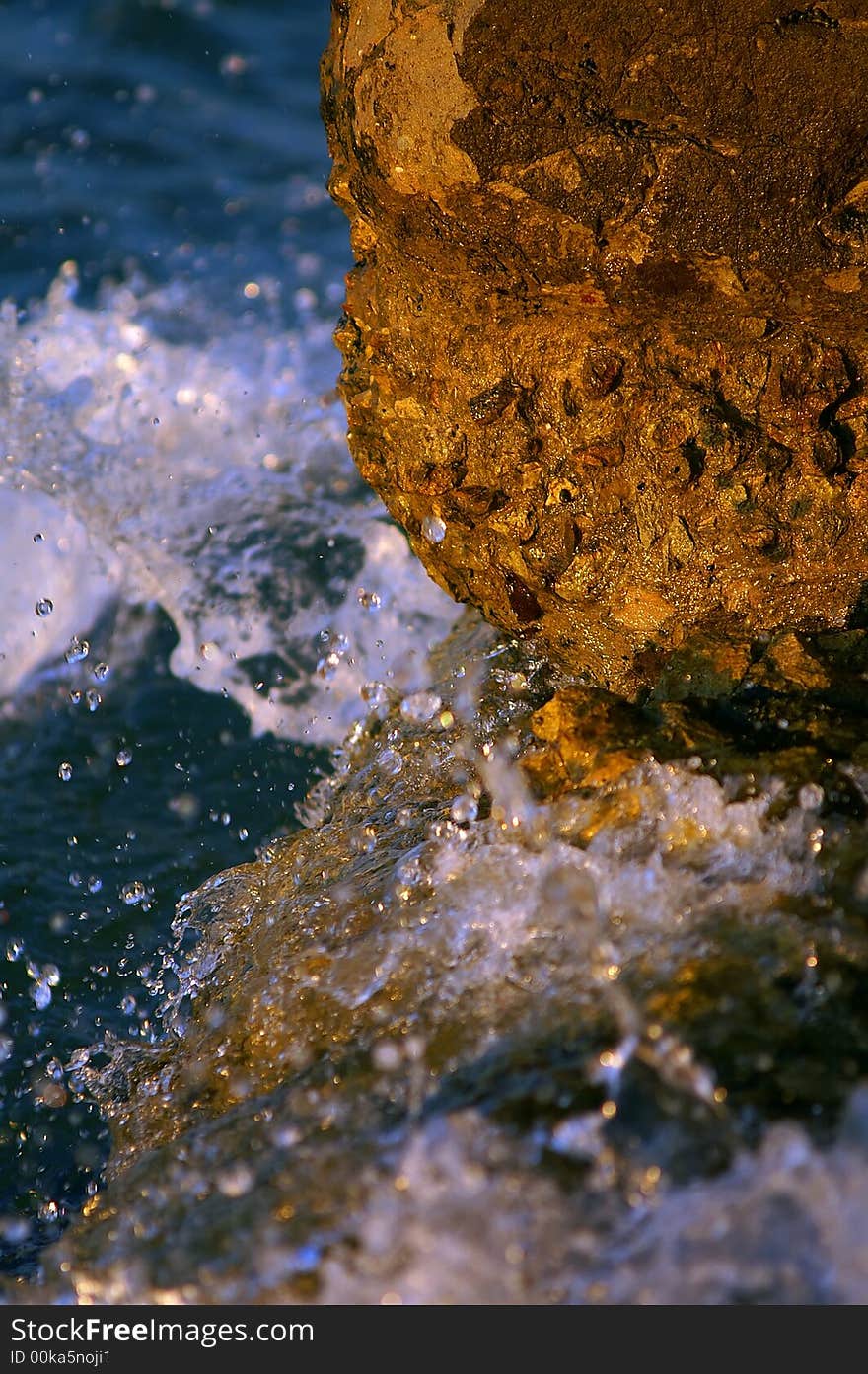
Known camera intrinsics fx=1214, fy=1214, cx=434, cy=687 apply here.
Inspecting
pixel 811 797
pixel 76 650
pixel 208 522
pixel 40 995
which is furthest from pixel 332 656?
pixel 811 797

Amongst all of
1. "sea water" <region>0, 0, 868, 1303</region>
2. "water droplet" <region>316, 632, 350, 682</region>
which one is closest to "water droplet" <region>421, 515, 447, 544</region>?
"sea water" <region>0, 0, 868, 1303</region>

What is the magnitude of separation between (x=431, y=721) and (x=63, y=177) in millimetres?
3352

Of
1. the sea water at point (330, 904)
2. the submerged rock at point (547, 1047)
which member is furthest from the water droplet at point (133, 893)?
the submerged rock at point (547, 1047)

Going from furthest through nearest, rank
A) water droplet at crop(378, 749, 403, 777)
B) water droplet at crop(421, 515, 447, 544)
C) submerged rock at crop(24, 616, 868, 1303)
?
water droplet at crop(378, 749, 403, 777) → water droplet at crop(421, 515, 447, 544) → submerged rock at crop(24, 616, 868, 1303)

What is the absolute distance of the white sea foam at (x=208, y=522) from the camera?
10.6 feet

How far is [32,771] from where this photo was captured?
2.90 meters

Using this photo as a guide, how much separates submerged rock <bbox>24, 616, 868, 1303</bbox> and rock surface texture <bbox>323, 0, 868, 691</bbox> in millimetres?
187

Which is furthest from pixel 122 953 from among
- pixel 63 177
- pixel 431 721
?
pixel 63 177

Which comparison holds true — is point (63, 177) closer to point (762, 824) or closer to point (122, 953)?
point (122, 953)

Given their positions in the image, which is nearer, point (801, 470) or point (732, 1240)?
point (732, 1240)

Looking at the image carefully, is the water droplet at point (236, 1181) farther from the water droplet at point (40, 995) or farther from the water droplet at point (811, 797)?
the water droplet at point (40, 995)

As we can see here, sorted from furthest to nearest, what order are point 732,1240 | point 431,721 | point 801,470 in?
point 431,721, point 801,470, point 732,1240

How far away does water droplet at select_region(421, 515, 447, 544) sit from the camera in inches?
80.8

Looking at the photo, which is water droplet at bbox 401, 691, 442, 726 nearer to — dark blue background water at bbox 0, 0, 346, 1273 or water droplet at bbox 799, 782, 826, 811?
dark blue background water at bbox 0, 0, 346, 1273
